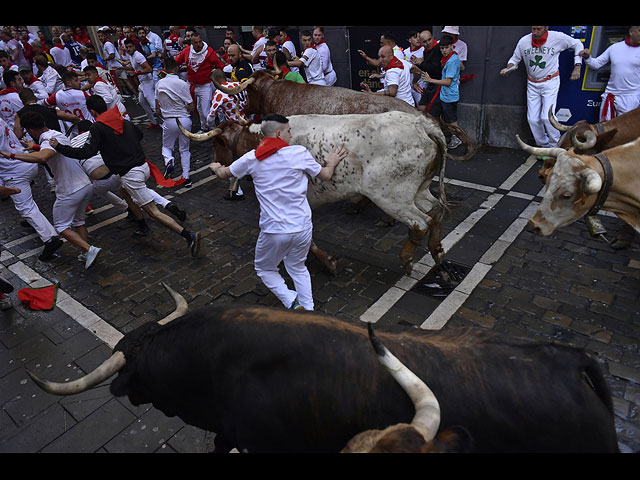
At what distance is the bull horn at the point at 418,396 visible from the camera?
205 centimetres

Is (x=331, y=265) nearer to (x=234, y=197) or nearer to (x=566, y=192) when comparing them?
(x=566, y=192)

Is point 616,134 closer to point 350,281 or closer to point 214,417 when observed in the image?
point 350,281

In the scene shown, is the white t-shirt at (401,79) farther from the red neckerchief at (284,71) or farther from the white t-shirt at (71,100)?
the white t-shirt at (71,100)

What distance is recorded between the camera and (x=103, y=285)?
21.5 feet

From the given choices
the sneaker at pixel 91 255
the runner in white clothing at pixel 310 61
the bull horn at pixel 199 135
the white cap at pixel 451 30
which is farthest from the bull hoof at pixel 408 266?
the runner in white clothing at pixel 310 61

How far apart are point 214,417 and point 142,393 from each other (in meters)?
0.57

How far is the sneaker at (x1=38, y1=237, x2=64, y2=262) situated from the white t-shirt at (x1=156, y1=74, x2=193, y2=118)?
138 inches

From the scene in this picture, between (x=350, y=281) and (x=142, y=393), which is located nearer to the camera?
(x=142, y=393)

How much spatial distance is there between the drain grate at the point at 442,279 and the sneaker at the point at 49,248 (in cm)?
596

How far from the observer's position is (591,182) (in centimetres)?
429

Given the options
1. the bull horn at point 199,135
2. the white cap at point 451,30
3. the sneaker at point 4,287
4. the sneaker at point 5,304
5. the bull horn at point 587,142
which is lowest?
the sneaker at point 5,304

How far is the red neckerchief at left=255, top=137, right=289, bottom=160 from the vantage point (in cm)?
459

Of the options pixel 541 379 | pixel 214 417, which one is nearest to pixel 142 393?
pixel 214 417

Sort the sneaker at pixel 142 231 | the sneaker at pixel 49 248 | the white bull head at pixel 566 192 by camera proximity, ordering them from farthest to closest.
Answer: the sneaker at pixel 142 231, the sneaker at pixel 49 248, the white bull head at pixel 566 192
